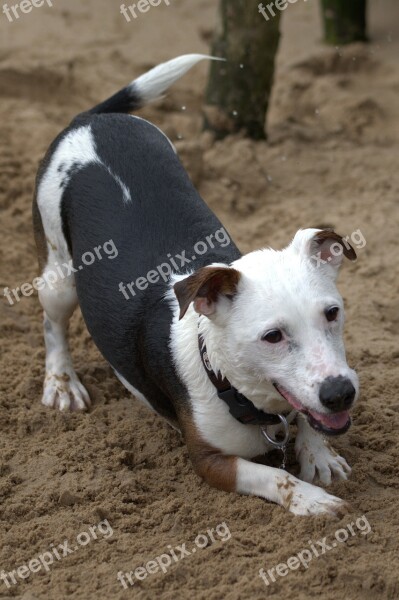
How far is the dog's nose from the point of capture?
3797 millimetres

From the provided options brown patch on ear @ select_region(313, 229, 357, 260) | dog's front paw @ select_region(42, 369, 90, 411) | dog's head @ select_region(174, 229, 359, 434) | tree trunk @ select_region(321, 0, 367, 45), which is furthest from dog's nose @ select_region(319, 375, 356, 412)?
tree trunk @ select_region(321, 0, 367, 45)

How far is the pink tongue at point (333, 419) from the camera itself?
12.9 feet

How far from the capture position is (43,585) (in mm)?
4004

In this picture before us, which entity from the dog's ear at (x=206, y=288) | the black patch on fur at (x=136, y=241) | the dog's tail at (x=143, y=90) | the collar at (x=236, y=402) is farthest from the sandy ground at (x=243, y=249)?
the dog's tail at (x=143, y=90)

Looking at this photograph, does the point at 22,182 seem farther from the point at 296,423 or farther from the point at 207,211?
the point at 296,423

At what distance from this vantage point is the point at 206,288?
402 cm

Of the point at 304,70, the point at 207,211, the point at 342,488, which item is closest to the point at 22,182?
the point at 207,211

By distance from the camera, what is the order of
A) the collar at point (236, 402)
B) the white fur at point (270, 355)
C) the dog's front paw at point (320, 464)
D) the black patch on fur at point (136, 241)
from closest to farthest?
the white fur at point (270, 355) < the collar at point (236, 402) < the dog's front paw at point (320, 464) < the black patch on fur at point (136, 241)

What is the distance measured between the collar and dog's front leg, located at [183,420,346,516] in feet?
0.70

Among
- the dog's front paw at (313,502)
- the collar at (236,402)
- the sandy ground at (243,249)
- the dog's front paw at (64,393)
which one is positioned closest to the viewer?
the sandy ground at (243,249)

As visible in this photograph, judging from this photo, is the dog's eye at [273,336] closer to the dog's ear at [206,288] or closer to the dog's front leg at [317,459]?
the dog's ear at [206,288]

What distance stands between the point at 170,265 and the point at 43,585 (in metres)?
1.62

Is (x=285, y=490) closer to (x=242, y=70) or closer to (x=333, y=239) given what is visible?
(x=333, y=239)

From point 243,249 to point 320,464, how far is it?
259cm
